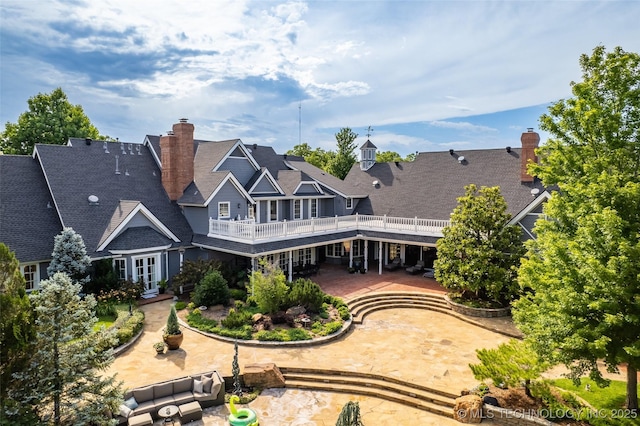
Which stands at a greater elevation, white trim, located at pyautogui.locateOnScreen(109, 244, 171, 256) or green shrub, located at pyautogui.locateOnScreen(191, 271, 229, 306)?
white trim, located at pyautogui.locateOnScreen(109, 244, 171, 256)

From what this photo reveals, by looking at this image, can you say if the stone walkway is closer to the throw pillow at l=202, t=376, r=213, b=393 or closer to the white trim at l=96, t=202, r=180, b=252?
the throw pillow at l=202, t=376, r=213, b=393

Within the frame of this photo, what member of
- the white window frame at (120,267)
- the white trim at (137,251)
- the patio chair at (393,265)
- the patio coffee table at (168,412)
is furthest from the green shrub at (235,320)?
the patio chair at (393,265)

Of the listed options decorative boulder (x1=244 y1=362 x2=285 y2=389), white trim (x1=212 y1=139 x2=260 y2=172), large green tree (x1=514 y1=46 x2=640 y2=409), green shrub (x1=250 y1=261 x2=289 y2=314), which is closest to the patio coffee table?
decorative boulder (x1=244 y1=362 x2=285 y2=389)

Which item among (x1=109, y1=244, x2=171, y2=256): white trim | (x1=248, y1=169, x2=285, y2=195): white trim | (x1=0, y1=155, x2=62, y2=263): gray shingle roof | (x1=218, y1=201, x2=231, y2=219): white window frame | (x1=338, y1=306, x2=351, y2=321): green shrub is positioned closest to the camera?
(x1=338, y1=306, x2=351, y2=321): green shrub

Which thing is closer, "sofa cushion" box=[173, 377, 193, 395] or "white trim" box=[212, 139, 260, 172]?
"sofa cushion" box=[173, 377, 193, 395]

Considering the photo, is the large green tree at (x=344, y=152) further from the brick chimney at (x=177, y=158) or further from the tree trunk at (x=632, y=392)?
the tree trunk at (x=632, y=392)

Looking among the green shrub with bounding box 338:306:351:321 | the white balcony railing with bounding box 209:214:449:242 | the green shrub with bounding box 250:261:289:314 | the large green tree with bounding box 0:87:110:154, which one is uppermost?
the large green tree with bounding box 0:87:110:154

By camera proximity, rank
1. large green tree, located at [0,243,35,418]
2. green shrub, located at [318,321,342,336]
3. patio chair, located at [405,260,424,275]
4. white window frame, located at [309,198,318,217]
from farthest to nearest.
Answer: white window frame, located at [309,198,318,217] → patio chair, located at [405,260,424,275] → green shrub, located at [318,321,342,336] → large green tree, located at [0,243,35,418]

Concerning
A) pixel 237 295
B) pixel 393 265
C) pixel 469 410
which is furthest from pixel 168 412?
pixel 393 265
